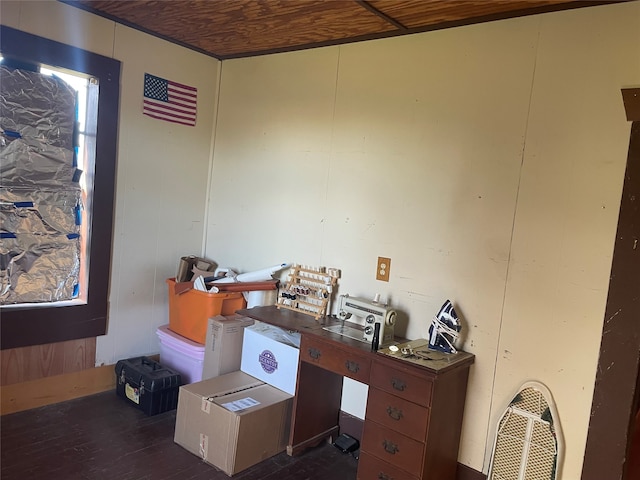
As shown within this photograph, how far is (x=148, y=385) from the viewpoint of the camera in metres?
3.11

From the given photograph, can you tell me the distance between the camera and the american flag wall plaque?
11.2 feet

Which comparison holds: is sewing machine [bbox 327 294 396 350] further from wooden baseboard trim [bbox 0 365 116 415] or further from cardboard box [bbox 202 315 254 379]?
wooden baseboard trim [bbox 0 365 116 415]

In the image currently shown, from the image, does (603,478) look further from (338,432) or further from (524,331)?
(338,432)

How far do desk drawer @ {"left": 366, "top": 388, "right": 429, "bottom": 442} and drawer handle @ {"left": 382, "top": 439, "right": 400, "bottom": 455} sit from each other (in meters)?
0.08

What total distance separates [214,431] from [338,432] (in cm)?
83

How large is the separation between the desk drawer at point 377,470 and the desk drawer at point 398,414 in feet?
0.62

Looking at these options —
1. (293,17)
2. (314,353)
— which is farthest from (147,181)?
(314,353)

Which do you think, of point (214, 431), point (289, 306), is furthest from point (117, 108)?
point (214, 431)

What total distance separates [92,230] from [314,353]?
1685 mm

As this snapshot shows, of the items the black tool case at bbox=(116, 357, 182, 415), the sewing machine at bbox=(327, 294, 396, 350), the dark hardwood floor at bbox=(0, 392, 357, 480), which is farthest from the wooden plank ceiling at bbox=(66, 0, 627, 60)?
the dark hardwood floor at bbox=(0, 392, 357, 480)

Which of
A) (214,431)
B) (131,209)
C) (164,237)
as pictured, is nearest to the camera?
(214,431)

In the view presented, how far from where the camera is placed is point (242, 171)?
3.68 meters

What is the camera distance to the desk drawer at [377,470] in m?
2.35

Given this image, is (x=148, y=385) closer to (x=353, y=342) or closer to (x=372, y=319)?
(x=353, y=342)
